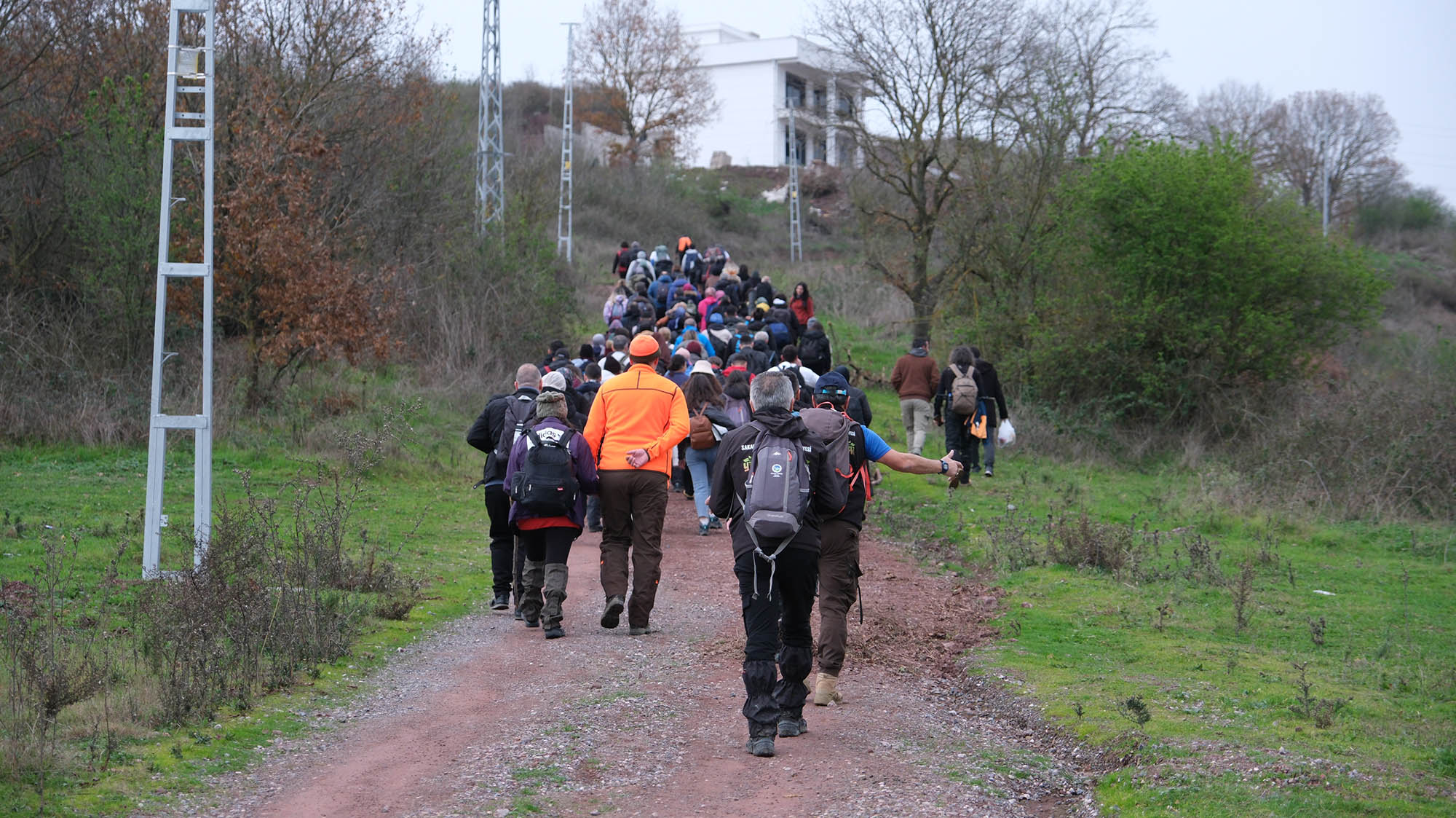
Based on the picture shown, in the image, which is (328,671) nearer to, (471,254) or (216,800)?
(216,800)

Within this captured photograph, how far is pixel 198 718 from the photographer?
23.6ft

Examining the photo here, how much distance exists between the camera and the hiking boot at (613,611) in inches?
384

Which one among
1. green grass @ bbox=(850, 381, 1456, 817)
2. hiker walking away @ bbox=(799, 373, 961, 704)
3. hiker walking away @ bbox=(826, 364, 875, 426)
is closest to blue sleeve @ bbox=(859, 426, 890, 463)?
hiker walking away @ bbox=(799, 373, 961, 704)

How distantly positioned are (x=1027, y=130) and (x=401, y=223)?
14282 mm

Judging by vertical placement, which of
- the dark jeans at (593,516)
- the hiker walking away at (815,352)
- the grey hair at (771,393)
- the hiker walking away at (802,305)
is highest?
the hiker walking away at (802,305)

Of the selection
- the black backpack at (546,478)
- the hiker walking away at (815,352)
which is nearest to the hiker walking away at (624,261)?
the hiker walking away at (815,352)

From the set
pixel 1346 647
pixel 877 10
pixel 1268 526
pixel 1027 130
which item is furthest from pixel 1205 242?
pixel 1346 647

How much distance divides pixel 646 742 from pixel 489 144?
26168mm

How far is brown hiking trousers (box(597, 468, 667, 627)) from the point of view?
962 cm

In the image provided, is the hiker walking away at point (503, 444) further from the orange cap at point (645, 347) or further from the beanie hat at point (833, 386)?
the beanie hat at point (833, 386)

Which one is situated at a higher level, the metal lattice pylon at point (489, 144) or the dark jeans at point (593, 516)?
the metal lattice pylon at point (489, 144)

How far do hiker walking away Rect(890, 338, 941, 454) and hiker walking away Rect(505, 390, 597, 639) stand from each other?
970cm

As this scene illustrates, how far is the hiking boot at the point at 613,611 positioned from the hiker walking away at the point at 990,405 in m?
8.79

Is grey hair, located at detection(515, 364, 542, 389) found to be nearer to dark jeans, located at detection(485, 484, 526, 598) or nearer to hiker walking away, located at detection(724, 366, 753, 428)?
dark jeans, located at detection(485, 484, 526, 598)
